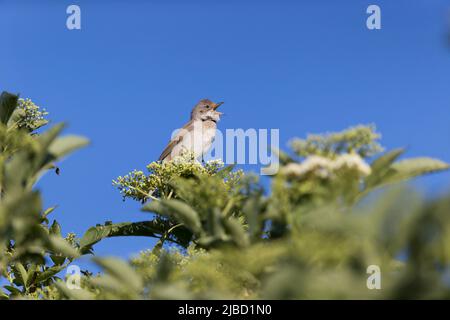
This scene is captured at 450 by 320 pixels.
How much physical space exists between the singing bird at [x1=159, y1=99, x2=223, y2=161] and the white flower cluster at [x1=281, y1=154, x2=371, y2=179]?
10982 millimetres

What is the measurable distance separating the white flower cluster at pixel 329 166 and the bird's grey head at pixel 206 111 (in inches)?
573

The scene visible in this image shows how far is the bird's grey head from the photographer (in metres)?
17.3

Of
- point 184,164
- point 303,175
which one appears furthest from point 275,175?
point 184,164

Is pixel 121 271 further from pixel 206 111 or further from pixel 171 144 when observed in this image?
pixel 206 111

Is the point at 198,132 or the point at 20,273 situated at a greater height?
the point at 198,132

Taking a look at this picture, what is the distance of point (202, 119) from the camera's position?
17094 mm

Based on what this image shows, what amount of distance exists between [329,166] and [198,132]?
1314 cm

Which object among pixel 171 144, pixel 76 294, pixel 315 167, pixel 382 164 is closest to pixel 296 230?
pixel 315 167

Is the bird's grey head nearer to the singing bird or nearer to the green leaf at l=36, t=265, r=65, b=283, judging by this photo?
the singing bird

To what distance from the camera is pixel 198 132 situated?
51.3ft

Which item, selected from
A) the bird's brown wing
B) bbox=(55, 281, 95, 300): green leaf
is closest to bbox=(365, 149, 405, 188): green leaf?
bbox=(55, 281, 95, 300): green leaf
